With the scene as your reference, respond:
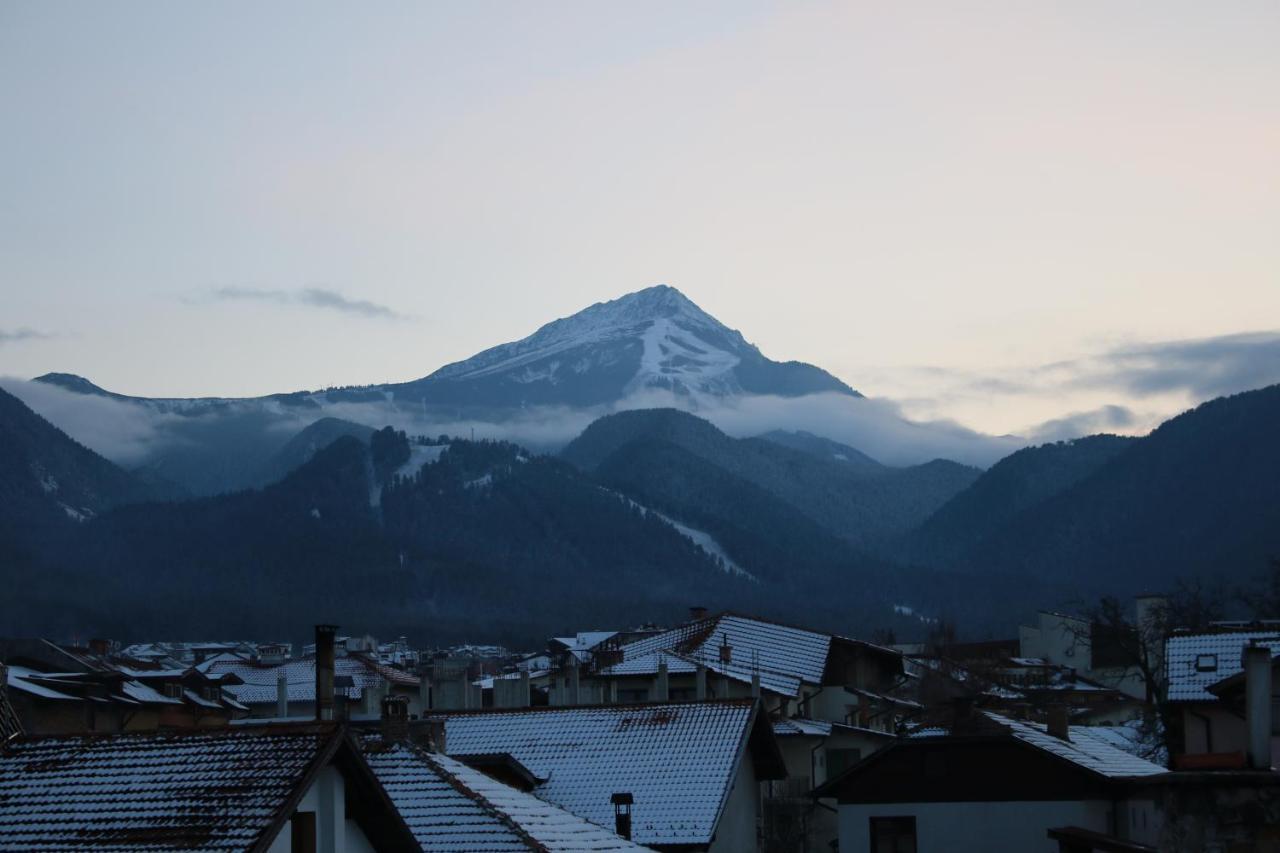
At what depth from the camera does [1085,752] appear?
44219 millimetres

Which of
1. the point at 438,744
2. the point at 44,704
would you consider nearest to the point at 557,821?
the point at 438,744

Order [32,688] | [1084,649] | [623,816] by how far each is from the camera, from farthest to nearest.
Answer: [1084,649], [32,688], [623,816]

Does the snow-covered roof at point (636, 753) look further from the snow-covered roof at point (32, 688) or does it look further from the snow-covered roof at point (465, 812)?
the snow-covered roof at point (32, 688)

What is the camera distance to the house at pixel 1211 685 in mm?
40062

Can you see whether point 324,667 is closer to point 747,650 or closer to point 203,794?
point 203,794

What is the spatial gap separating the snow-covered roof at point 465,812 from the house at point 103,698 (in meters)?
27.9

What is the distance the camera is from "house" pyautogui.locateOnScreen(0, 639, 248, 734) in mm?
64500

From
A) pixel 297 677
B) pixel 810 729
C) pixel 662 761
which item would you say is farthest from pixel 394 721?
pixel 297 677

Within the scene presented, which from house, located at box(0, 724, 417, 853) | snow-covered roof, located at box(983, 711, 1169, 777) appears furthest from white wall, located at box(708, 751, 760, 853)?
house, located at box(0, 724, 417, 853)

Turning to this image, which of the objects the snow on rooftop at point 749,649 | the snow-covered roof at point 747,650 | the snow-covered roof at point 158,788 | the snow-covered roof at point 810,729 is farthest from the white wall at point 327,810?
the snow on rooftop at point 749,649

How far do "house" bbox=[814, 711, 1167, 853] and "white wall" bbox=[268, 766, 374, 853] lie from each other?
20.2 m

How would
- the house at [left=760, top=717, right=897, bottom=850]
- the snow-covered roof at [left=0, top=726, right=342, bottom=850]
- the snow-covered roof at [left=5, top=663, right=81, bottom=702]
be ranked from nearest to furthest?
1. the snow-covered roof at [left=0, top=726, right=342, bottom=850]
2. the house at [left=760, top=717, right=897, bottom=850]
3. the snow-covered roof at [left=5, top=663, right=81, bottom=702]

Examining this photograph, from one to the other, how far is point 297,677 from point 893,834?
52996 millimetres

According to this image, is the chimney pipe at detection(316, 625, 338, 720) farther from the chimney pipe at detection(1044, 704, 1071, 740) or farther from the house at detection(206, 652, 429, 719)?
the house at detection(206, 652, 429, 719)
